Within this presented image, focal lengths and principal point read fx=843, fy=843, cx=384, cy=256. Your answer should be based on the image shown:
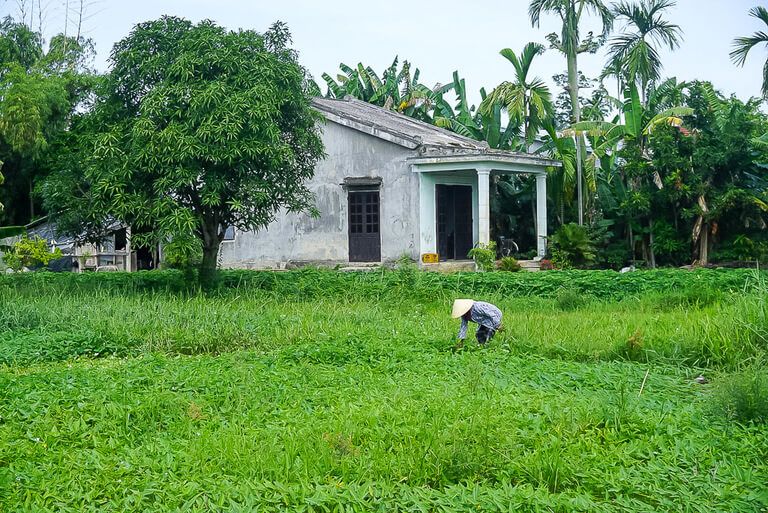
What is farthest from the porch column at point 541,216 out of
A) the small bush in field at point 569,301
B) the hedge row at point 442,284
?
the small bush in field at point 569,301

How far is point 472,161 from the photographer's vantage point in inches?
841

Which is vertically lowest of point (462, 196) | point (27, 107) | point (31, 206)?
point (462, 196)

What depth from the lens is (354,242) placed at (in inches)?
906

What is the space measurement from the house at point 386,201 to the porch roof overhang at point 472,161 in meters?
0.03

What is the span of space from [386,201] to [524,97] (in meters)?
5.51

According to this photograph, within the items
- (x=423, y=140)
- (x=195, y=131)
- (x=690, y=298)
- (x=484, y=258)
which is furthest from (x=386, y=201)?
(x=690, y=298)

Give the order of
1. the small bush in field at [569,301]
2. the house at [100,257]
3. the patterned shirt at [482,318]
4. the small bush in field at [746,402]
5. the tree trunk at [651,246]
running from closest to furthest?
the small bush in field at [746,402]
the patterned shirt at [482,318]
the small bush in field at [569,301]
the tree trunk at [651,246]
the house at [100,257]

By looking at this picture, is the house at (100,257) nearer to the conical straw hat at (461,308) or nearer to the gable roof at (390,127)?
the gable roof at (390,127)

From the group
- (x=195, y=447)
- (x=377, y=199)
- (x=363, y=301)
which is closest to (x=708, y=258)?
(x=377, y=199)

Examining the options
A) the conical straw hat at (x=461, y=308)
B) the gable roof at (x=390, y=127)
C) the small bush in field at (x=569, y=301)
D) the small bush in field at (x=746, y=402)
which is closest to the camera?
the small bush in field at (x=746, y=402)

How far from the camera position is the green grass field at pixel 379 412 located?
512 cm

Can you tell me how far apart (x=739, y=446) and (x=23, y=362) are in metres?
7.46

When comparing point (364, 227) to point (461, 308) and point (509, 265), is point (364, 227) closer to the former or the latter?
point (509, 265)

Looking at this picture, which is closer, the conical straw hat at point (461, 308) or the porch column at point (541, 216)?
the conical straw hat at point (461, 308)
